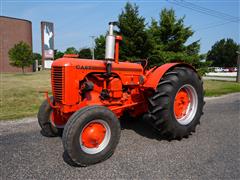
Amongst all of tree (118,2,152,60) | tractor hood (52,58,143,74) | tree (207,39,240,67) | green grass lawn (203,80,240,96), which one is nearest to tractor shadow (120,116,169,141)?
tractor hood (52,58,143,74)

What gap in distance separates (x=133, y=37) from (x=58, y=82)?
13.8m

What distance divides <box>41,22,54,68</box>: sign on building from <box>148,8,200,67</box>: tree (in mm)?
55413

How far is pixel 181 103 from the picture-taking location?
16.8 feet

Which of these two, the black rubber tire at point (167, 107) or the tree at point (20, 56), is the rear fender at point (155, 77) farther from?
the tree at point (20, 56)

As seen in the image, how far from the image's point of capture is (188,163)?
3771 millimetres

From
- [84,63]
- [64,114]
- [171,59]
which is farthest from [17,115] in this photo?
[171,59]

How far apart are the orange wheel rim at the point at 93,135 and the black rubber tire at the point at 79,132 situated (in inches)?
5.0

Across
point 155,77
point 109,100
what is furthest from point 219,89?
point 109,100

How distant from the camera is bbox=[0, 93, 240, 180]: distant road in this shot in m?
3.43

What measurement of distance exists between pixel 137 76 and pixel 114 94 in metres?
0.80

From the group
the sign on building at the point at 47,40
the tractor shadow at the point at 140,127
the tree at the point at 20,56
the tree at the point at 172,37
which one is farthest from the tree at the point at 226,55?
the tractor shadow at the point at 140,127

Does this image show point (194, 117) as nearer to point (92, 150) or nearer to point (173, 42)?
point (92, 150)

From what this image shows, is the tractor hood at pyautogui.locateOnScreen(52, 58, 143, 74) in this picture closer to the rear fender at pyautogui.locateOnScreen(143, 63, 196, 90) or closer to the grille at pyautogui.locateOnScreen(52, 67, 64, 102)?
the grille at pyautogui.locateOnScreen(52, 67, 64, 102)

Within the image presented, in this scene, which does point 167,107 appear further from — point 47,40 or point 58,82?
point 47,40
